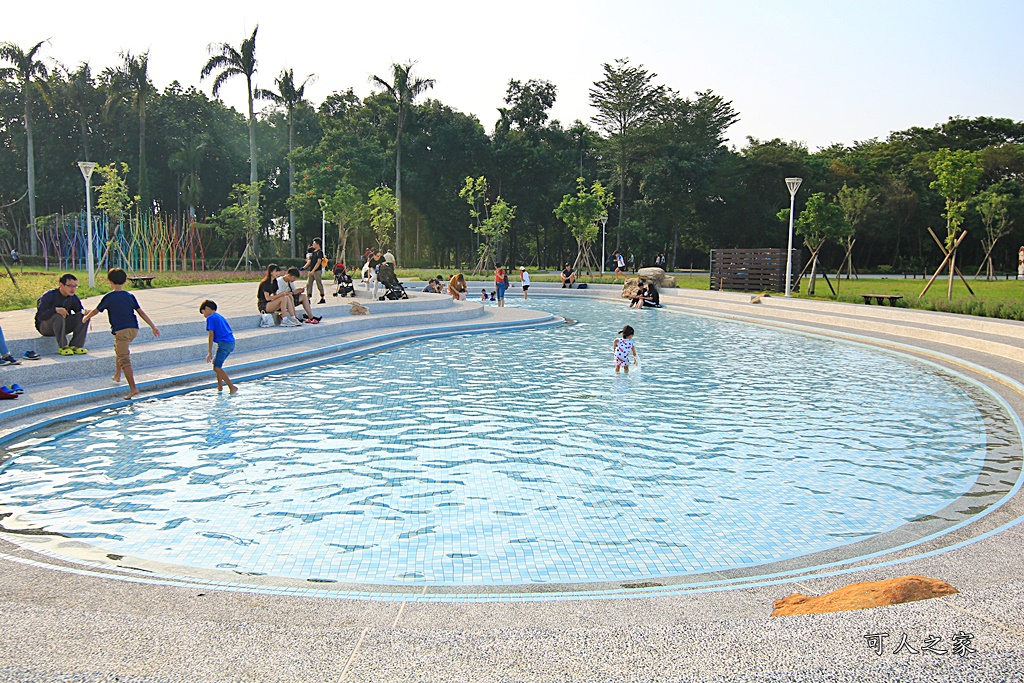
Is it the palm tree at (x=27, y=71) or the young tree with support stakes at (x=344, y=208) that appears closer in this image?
the palm tree at (x=27, y=71)

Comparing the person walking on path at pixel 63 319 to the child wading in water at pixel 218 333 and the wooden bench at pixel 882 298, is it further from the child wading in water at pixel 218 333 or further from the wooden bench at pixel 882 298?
the wooden bench at pixel 882 298

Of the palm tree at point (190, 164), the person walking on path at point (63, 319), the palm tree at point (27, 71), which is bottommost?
the person walking on path at point (63, 319)

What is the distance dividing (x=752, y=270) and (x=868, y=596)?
3007 cm

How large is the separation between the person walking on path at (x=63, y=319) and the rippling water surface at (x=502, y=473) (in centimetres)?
248

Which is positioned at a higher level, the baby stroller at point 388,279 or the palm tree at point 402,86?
the palm tree at point 402,86

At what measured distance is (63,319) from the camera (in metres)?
11.4

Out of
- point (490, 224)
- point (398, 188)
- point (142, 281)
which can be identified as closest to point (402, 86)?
point (398, 188)

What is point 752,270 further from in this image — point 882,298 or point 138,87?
point 138,87

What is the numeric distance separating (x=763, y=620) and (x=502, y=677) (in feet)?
4.38

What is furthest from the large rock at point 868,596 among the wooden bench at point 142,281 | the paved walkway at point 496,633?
the wooden bench at point 142,281

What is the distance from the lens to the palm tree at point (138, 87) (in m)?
45.1

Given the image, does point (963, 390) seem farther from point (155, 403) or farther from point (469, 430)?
point (155, 403)

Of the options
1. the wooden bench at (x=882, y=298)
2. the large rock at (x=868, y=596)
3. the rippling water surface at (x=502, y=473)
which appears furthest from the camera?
the wooden bench at (x=882, y=298)

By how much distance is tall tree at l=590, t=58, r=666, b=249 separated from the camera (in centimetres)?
5453
